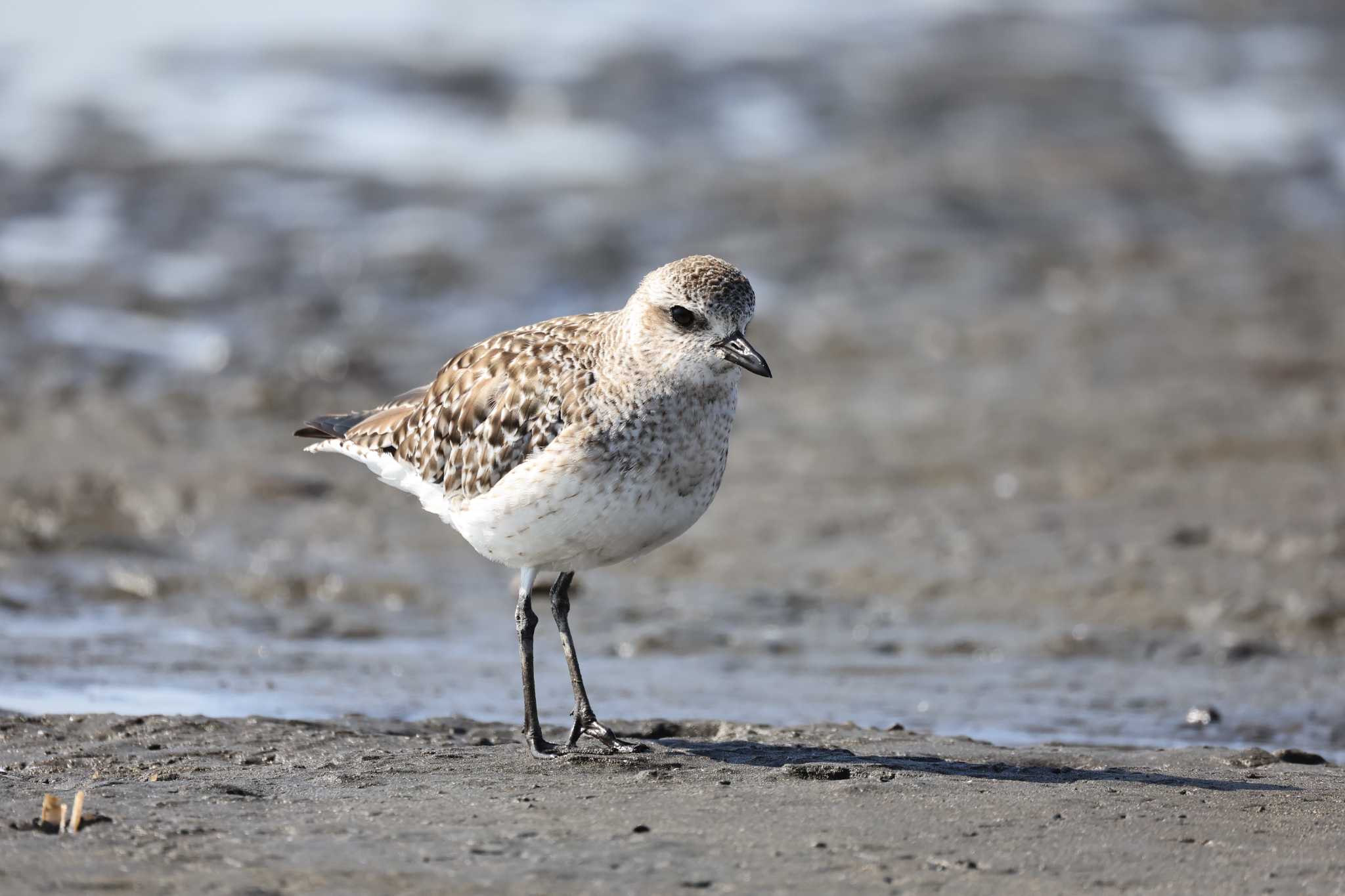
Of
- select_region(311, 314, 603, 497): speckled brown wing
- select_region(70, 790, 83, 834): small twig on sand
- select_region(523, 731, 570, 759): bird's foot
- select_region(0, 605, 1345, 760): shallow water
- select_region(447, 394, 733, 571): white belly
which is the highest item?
select_region(311, 314, 603, 497): speckled brown wing

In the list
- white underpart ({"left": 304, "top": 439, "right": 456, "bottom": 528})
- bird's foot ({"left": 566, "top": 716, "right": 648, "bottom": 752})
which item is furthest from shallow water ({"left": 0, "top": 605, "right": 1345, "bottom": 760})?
white underpart ({"left": 304, "top": 439, "right": 456, "bottom": 528})

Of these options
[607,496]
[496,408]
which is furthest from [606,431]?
[496,408]

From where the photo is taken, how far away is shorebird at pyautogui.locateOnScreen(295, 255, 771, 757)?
22.4 feet

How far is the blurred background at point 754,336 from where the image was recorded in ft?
30.6

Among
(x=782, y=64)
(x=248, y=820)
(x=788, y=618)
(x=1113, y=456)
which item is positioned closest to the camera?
(x=248, y=820)

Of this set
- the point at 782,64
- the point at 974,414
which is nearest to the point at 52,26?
the point at 782,64

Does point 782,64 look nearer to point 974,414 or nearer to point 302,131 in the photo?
point 302,131

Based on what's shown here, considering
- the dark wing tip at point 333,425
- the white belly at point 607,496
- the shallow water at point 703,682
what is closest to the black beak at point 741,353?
the white belly at point 607,496

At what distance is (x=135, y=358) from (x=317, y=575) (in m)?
4.72

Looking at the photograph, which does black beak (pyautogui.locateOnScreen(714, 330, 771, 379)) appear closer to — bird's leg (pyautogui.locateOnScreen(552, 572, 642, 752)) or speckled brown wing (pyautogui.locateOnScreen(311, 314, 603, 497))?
speckled brown wing (pyautogui.locateOnScreen(311, 314, 603, 497))

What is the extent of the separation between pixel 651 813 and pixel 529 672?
1.38 meters

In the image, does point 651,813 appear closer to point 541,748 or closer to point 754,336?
point 541,748

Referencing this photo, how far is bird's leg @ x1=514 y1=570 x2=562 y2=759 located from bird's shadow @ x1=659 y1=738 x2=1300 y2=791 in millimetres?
513

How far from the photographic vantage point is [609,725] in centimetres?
768
